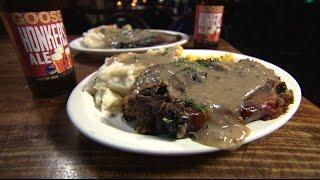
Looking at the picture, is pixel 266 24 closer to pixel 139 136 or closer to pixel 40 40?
pixel 40 40

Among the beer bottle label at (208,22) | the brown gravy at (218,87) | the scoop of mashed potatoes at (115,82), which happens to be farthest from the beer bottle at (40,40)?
the beer bottle label at (208,22)

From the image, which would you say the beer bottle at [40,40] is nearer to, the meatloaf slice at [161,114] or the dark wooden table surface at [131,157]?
the dark wooden table surface at [131,157]

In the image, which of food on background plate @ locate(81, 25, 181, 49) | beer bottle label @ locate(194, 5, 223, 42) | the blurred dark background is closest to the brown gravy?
beer bottle label @ locate(194, 5, 223, 42)

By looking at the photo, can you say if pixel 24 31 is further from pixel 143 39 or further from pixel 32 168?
pixel 143 39

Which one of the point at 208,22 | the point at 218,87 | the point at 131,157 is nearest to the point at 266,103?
the point at 218,87

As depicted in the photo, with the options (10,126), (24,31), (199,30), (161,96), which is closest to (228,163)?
(161,96)

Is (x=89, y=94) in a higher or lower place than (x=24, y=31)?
lower
